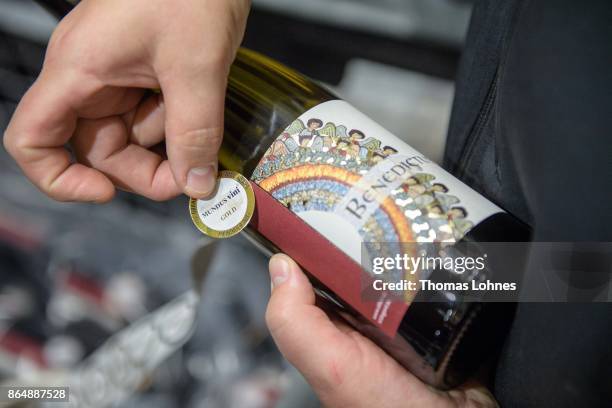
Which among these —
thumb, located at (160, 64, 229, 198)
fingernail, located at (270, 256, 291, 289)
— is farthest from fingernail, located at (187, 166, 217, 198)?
fingernail, located at (270, 256, 291, 289)

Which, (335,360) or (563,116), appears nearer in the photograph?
(563,116)

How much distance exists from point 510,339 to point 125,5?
1.71 ft

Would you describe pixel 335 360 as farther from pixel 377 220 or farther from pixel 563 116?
pixel 563 116

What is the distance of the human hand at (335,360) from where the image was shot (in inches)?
20.9

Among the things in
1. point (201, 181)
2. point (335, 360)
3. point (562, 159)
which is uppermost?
point (562, 159)

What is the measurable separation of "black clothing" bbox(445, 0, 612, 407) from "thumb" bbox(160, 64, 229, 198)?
29 centimetres

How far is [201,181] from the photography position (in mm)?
570

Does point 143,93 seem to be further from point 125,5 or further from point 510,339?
point 510,339

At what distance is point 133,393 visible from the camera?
864mm

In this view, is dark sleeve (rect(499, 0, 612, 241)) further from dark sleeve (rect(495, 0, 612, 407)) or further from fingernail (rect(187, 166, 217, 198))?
fingernail (rect(187, 166, 217, 198))

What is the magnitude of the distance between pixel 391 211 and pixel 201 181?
0.22m

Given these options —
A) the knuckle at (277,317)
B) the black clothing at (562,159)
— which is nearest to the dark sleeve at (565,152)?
the black clothing at (562,159)

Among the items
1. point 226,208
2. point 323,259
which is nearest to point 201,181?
point 226,208

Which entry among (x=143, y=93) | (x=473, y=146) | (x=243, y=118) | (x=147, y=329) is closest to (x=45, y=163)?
(x=143, y=93)
